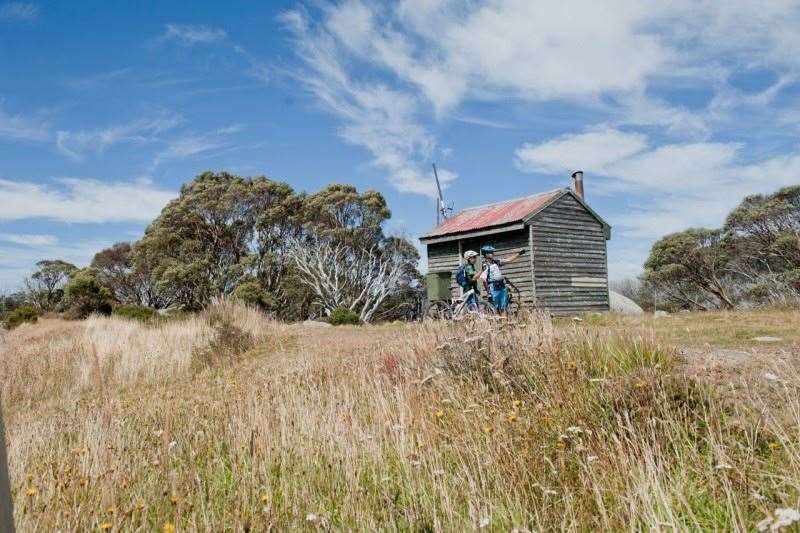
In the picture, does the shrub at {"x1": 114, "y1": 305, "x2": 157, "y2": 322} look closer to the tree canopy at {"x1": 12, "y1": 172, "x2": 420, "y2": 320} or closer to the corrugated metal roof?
the tree canopy at {"x1": 12, "y1": 172, "x2": 420, "y2": 320}

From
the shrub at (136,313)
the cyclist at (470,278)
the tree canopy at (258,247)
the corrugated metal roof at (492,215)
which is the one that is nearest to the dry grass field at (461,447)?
the cyclist at (470,278)

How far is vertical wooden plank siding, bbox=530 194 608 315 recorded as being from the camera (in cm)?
2200

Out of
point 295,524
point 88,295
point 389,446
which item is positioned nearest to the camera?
point 295,524

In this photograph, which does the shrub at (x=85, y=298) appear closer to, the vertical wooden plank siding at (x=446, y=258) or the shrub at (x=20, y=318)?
the shrub at (x=20, y=318)

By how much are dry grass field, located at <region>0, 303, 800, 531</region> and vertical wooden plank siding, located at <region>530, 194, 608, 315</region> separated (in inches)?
544

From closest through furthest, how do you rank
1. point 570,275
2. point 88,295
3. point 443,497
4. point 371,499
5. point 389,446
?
point 443,497 → point 371,499 → point 389,446 → point 570,275 → point 88,295

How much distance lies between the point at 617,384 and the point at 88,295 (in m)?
34.3

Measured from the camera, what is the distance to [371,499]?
3793mm

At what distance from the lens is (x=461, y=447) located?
13.5ft

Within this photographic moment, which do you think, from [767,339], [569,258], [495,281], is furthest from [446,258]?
[767,339]

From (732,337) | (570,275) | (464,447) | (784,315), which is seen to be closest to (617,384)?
(464,447)

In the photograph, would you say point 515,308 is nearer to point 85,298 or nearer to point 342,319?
point 342,319

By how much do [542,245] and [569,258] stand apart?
5.26 ft

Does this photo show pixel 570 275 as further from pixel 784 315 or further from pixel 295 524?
pixel 295 524
